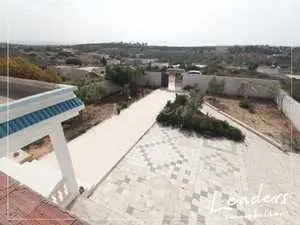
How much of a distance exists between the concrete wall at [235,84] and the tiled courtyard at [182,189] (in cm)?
748

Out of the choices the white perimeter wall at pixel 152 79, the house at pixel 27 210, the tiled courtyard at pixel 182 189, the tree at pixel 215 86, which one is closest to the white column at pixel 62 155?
the tiled courtyard at pixel 182 189

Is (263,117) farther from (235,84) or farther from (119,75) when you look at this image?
(119,75)

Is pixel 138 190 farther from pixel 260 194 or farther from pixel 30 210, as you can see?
pixel 30 210

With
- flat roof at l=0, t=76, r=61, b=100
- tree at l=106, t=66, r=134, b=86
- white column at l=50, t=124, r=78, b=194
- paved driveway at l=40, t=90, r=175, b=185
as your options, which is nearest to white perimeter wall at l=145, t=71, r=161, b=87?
tree at l=106, t=66, r=134, b=86

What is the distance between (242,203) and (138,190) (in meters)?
2.49

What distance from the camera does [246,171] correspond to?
727 centimetres

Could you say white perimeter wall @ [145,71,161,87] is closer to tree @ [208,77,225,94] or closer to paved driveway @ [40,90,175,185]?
tree @ [208,77,225,94]

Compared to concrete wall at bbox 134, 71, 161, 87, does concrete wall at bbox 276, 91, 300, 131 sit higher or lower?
lower

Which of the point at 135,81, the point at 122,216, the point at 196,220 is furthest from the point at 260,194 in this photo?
the point at 135,81

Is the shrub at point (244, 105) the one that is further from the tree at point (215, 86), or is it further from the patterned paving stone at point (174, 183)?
the patterned paving stone at point (174, 183)

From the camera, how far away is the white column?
444 cm

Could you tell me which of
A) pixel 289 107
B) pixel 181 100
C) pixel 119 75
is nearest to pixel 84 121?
pixel 181 100

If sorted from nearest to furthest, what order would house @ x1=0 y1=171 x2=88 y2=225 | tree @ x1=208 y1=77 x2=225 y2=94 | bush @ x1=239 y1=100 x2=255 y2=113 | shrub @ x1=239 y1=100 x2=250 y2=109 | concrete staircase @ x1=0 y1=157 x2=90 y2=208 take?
house @ x1=0 y1=171 x2=88 y2=225 < concrete staircase @ x1=0 y1=157 x2=90 y2=208 < bush @ x1=239 y1=100 x2=255 y2=113 < shrub @ x1=239 y1=100 x2=250 y2=109 < tree @ x1=208 y1=77 x2=225 y2=94

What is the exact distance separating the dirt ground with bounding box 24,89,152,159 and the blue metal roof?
3811 millimetres
